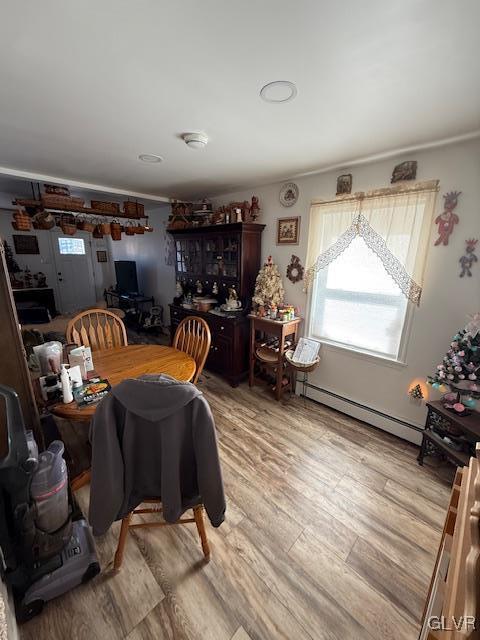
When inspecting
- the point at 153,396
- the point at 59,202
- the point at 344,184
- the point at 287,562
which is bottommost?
the point at 287,562

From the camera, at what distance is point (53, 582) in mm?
1078

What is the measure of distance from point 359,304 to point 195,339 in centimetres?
154

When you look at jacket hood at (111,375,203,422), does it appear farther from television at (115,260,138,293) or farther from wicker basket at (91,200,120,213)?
television at (115,260,138,293)

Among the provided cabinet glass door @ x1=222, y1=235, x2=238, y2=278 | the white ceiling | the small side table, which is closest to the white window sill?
the small side table

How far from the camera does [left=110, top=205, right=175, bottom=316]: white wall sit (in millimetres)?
4367

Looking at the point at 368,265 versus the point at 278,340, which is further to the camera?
the point at 278,340

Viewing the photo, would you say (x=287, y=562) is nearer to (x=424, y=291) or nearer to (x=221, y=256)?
(x=424, y=291)

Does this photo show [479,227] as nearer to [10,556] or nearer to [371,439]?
[371,439]

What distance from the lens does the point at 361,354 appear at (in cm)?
231

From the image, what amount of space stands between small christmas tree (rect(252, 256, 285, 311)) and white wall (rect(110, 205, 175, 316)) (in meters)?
2.13

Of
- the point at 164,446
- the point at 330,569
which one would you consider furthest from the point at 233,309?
the point at 330,569

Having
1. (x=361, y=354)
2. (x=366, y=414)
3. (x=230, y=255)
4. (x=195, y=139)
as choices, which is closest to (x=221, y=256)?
(x=230, y=255)

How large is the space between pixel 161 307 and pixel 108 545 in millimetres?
3861

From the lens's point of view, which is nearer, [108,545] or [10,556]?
[10,556]
